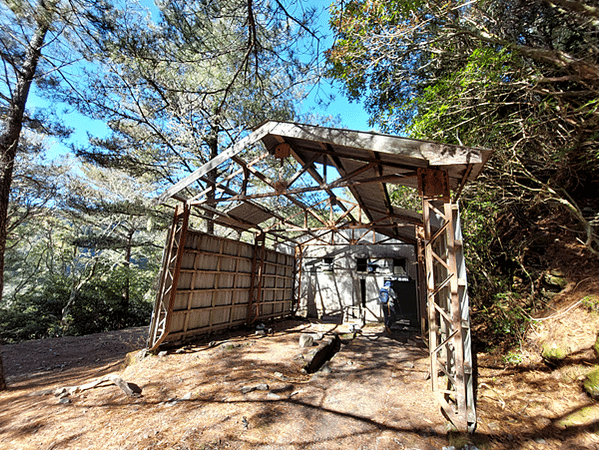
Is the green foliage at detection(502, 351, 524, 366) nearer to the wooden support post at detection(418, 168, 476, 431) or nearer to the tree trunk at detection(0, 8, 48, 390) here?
the wooden support post at detection(418, 168, 476, 431)

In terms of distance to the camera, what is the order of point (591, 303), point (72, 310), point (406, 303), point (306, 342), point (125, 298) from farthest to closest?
point (125, 298) → point (72, 310) → point (406, 303) → point (306, 342) → point (591, 303)

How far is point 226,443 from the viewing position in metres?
2.61

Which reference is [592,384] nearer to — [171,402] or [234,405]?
[234,405]

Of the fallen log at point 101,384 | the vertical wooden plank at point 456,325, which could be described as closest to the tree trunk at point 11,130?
the fallen log at point 101,384

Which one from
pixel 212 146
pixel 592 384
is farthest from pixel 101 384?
pixel 212 146

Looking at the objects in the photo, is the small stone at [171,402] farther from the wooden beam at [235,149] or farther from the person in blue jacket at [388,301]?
the person in blue jacket at [388,301]

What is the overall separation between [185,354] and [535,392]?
20.8 feet

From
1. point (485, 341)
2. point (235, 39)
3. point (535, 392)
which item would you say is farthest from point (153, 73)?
point (485, 341)

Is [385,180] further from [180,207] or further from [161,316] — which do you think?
[161,316]

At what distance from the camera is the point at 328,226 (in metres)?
8.16

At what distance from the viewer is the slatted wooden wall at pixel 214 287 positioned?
6.46 m

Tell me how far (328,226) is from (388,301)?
3669 mm

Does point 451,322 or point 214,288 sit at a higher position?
point 214,288

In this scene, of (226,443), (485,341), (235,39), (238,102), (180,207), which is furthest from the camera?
(238,102)
